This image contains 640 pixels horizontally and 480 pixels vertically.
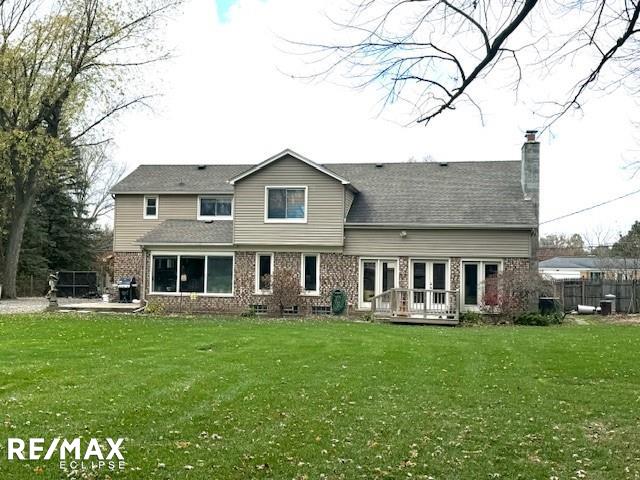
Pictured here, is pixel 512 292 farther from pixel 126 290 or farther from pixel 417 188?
pixel 126 290

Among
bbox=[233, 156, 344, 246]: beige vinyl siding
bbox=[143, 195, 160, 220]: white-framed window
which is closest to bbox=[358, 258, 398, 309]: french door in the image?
bbox=[233, 156, 344, 246]: beige vinyl siding

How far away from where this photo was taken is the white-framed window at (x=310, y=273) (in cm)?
2619

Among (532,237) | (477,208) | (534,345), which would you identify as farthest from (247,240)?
(534,345)

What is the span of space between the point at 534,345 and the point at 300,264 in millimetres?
12406

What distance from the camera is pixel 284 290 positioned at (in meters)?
→ 25.0

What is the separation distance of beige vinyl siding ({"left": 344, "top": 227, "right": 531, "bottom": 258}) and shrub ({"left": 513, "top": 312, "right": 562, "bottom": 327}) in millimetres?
2596

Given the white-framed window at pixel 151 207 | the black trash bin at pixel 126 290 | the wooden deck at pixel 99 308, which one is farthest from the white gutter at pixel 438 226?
the black trash bin at pixel 126 290

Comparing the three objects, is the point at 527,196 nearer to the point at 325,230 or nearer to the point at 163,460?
the point at 325,230

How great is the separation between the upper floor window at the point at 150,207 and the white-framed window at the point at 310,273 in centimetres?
880

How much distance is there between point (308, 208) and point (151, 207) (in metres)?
9.23

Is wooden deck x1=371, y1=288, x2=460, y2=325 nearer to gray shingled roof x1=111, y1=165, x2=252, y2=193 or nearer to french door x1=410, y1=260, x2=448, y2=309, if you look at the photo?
french door x1=410, y1=260, x2=448, y2=309

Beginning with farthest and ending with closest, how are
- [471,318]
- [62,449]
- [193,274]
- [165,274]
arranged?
[165,274] < [193,274] < [471,318] < [62,449]

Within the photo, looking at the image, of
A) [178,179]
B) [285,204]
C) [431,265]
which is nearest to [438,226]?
[431,265]

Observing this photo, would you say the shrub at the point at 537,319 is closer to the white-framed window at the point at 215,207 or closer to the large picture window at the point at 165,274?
the white-framed window at the point at 215,207
